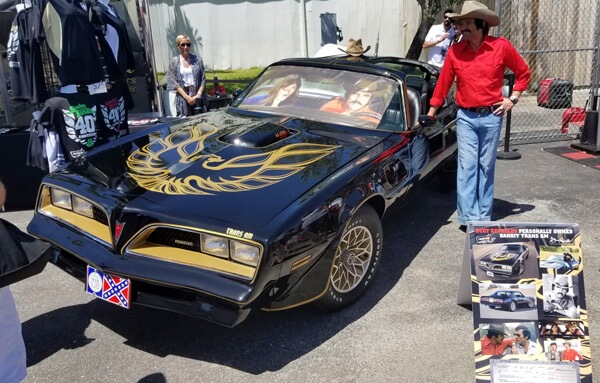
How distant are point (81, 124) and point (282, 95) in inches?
79.9

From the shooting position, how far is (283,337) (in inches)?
140

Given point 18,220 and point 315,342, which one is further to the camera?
point 18,220

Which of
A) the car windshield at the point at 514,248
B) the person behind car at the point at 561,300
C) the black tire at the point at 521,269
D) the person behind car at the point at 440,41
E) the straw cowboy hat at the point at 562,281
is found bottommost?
the person behind car at the point at 561,300

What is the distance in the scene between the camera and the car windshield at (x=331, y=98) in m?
4.64

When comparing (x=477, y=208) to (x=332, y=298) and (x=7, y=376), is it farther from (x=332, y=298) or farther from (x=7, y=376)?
(x=7, y=376)

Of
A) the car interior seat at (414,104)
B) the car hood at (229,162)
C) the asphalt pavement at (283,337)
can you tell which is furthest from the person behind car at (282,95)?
the asphalt pavement at (283,337)

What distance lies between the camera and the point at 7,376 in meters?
2.29

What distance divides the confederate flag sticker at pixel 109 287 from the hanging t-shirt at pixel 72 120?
2518mm

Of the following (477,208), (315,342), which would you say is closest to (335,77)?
(477,208)

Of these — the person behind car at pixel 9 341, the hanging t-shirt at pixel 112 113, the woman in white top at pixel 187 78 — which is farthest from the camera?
the woman in white top at pixel 187 78

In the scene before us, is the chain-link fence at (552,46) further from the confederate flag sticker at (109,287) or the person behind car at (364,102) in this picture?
the confederate flag sticker at (109,287)

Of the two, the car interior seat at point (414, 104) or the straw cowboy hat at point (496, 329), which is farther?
the car interior seat at point (414, 104)

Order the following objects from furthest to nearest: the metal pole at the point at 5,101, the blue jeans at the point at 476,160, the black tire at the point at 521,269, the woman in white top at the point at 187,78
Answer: the woman in white top at the point at 187,78, the metal pole at the point at 5,101, the blue jeans at the point at 476,160, the black tire at the point at 521,269

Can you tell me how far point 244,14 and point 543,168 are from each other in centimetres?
810
